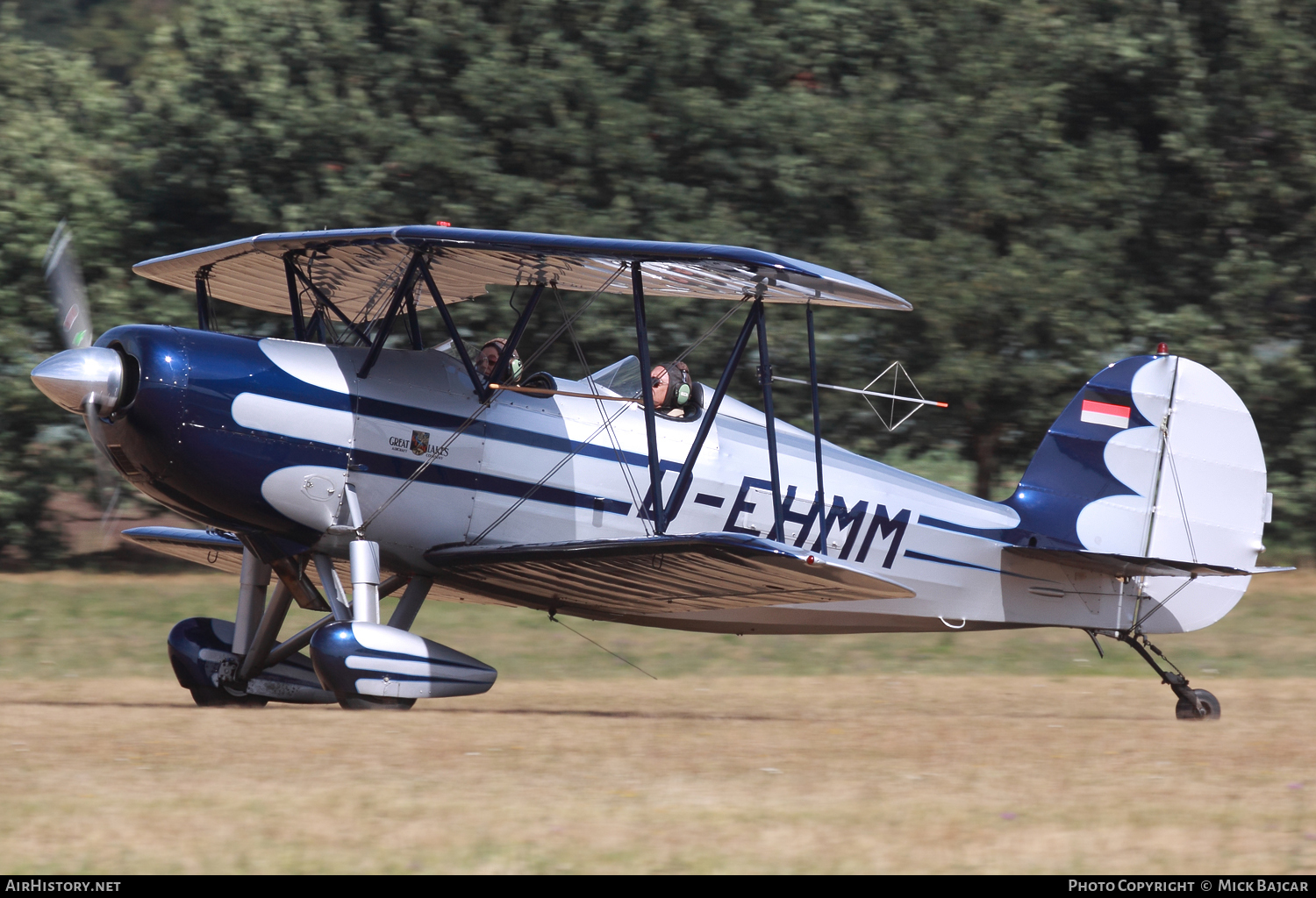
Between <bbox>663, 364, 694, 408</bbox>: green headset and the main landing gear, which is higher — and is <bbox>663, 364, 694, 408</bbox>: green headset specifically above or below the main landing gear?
above

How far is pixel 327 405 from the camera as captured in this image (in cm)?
851

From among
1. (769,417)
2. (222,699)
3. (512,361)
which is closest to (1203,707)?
(769,417)

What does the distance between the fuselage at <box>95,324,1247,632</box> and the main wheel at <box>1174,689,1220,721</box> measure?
0.56 metres

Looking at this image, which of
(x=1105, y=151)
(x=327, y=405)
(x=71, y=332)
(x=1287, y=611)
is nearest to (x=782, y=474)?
(x=327, y=405)

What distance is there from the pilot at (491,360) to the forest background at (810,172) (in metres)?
6.52

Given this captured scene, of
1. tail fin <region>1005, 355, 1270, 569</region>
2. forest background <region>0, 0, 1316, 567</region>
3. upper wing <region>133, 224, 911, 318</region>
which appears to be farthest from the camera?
forest background <region>0, 0, 1316, 567</region>

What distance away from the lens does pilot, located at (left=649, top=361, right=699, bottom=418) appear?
30.3 ft

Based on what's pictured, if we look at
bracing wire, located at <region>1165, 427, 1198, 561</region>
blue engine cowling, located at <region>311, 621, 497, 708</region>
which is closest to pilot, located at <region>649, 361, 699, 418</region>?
blue engine cowling, located at <region>311, 621, 497, 708</region>

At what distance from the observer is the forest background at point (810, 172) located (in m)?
15.9

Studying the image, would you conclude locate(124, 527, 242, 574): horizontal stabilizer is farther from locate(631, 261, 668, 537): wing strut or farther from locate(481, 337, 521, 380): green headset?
locate(631, 261, 668, 537): wing strut

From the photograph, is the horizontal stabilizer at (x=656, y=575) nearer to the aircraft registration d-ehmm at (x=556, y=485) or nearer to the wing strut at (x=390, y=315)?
the aircraft registration d-ehmm at (x=556, y=485)

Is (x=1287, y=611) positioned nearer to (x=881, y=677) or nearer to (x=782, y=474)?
(x=881, y=677)

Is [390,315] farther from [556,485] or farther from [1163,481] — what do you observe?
[1163,481]

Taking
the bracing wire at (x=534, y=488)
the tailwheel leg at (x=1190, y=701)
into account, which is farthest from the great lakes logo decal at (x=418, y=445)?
the tailwheel leg at (x=1190, y=701)
